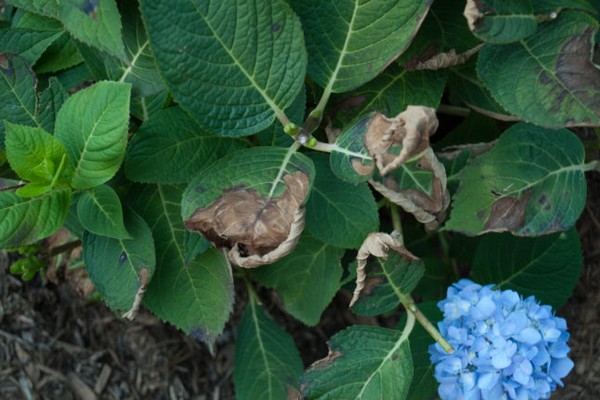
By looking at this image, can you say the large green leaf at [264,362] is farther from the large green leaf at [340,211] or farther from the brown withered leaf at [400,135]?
the brown withered leaf at [400,135]

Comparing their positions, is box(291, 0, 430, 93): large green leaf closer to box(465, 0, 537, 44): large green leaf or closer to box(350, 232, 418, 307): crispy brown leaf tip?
box(465, 0, 537, 44): large green leaf

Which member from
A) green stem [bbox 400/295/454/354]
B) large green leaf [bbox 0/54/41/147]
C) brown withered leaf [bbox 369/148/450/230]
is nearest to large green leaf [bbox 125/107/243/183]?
large green leaf [bbox 0/54/41/147]

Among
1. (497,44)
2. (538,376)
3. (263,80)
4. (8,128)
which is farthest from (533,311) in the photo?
(8,128)

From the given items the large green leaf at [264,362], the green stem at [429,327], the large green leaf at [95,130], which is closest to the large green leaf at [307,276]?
the large green leaf at [264,362]

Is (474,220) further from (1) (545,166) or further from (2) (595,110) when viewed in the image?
(2) (595,110)

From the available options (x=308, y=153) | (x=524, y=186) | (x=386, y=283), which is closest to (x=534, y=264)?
(x=524, y=186)
